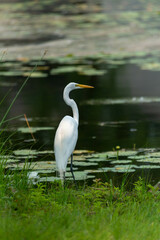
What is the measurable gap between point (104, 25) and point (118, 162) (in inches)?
502

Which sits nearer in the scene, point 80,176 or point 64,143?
point 64,143

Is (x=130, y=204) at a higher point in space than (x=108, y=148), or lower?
higher

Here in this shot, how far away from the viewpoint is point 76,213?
429 centimetres

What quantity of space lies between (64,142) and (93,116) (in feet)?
10.5

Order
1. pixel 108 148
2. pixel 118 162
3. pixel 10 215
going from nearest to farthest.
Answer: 1. pixel 10 215
2. pixel 118 162
3. pixel 108 148

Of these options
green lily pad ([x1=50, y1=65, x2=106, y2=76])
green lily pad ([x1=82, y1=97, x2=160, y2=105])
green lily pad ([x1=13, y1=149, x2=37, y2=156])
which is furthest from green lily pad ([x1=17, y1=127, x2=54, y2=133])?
green lily pad ([x1=50, y1=65, x2=106, y2=76])

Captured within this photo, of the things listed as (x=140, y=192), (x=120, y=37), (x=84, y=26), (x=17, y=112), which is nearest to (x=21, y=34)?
(x=84, y=26)

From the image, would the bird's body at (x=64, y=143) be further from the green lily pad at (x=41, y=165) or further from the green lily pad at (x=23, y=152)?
the green lily pad at (x=23, y=152)

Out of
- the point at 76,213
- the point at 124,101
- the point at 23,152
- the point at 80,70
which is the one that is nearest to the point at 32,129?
the point at 23,152

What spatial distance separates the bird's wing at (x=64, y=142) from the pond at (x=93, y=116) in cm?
21

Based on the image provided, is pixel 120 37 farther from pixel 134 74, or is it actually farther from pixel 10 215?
pixel 10 215

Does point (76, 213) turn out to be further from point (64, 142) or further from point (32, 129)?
point (32, 129)

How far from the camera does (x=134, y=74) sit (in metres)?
12.7

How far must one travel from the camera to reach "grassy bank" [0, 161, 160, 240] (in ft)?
12.2
